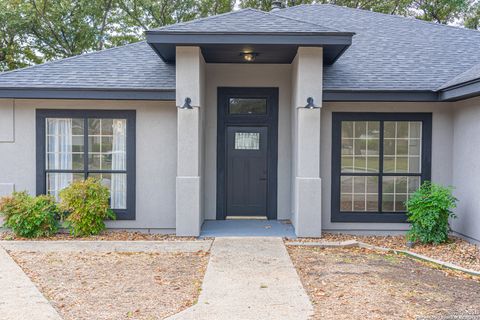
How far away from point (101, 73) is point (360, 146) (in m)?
5.43

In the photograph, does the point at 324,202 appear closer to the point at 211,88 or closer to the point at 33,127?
the point at 211,88

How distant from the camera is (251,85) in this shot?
9.23 meters

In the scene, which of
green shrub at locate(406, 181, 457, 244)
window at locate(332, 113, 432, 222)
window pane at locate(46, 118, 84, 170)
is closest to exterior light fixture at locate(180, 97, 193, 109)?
window pane at locate(46, 118, 84, 170)

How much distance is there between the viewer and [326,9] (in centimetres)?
1205

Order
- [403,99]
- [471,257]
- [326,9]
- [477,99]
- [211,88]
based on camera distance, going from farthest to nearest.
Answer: [326,9]
[211,88]
[403,99]
[477,99]
[471,257]

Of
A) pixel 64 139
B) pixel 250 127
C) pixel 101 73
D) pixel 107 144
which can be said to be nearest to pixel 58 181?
pixel 64 139

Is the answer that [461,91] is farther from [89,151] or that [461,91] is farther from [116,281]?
[89,151]

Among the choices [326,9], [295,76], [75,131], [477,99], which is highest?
[326,9]

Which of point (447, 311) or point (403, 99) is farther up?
point (403, 99)

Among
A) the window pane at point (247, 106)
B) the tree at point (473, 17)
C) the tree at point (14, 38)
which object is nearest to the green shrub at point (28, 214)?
the window pane at point (247, 106)

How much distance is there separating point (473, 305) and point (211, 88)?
21.0 ft

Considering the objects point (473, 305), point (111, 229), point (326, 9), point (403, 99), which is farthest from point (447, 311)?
point (326, 9)

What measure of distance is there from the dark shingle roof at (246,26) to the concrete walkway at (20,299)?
14.5 ft

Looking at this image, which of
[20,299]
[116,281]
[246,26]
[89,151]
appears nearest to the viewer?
[20,299]
